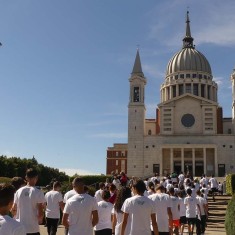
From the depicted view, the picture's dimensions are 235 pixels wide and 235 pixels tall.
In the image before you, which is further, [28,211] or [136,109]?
[136,109]

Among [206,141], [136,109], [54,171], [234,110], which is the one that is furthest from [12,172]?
[234,110]

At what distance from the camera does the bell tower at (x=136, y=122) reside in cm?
6856

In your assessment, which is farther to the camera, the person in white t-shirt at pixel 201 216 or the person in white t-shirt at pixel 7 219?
the person in white t-shirt at pixel 201 216

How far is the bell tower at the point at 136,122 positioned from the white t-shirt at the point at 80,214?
201 ft

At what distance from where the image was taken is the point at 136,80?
74.0 m

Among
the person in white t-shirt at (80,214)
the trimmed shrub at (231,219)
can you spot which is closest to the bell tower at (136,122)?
the trimmed shrub at (231,219)

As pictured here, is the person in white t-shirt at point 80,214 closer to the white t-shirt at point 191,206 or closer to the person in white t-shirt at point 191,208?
the person in white t-shirt at point 191,208

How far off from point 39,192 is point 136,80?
6702 centimetres

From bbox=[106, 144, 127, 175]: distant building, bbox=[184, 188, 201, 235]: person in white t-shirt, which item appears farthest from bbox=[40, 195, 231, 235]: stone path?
bbox=[106, 144, 127, 175]: distant building

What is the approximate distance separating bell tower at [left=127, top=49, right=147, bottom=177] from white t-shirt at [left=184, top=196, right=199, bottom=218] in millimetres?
53006

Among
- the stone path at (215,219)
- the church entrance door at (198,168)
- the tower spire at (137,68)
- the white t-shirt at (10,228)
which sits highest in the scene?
the tower spire at (137,68)

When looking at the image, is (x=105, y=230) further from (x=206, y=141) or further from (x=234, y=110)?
(x=234, y=110)

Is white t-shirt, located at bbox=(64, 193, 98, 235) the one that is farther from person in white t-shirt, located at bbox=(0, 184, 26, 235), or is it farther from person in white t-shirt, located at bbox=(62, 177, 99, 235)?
person in white t-shirt, located at bbox=(0, 184, 26, 235)

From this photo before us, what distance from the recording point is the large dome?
86.1 meters
